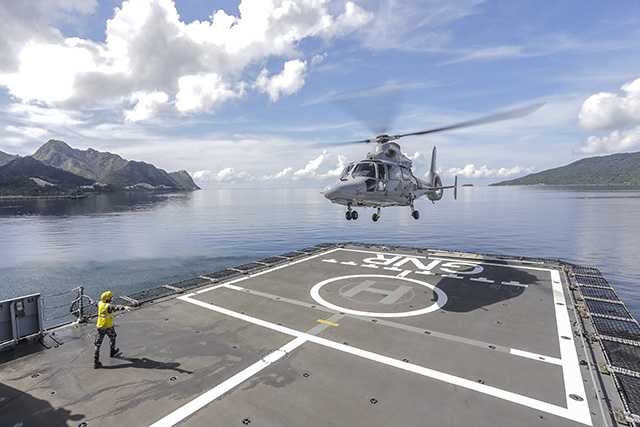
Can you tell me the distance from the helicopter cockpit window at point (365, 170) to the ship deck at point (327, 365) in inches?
254

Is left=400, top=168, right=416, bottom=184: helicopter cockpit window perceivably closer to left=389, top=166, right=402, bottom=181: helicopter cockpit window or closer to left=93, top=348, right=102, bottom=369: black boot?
left=389, top=166, right=402, bottom=181: helicopter cockpit window

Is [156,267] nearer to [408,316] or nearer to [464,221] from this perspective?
[408,316]

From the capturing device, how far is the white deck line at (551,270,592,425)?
7812 mm

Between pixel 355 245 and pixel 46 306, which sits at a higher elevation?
pixel 355 245

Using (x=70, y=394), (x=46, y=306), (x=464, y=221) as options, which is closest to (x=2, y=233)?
(x=46, y=306)

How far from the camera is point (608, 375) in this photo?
9273 mm

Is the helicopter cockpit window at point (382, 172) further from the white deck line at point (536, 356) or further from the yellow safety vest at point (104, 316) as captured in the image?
the yellow safety vest at point (104, 316)

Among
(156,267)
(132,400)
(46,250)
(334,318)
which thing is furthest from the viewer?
(46,250)

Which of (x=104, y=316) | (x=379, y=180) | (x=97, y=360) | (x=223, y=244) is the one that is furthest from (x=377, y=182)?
(x=223, y=244)

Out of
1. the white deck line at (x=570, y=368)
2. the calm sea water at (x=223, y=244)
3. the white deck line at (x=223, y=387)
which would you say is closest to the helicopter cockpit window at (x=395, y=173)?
the white deck line at (x=570, y=368)

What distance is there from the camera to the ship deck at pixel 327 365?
774 cm

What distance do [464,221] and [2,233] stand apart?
9043 centimetres

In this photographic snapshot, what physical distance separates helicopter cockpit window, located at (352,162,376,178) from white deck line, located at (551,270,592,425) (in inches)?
428

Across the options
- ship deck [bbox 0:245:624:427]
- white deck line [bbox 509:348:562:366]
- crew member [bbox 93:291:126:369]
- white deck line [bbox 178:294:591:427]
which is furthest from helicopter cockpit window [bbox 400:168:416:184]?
crew member [bbox 93:291:126:369]
